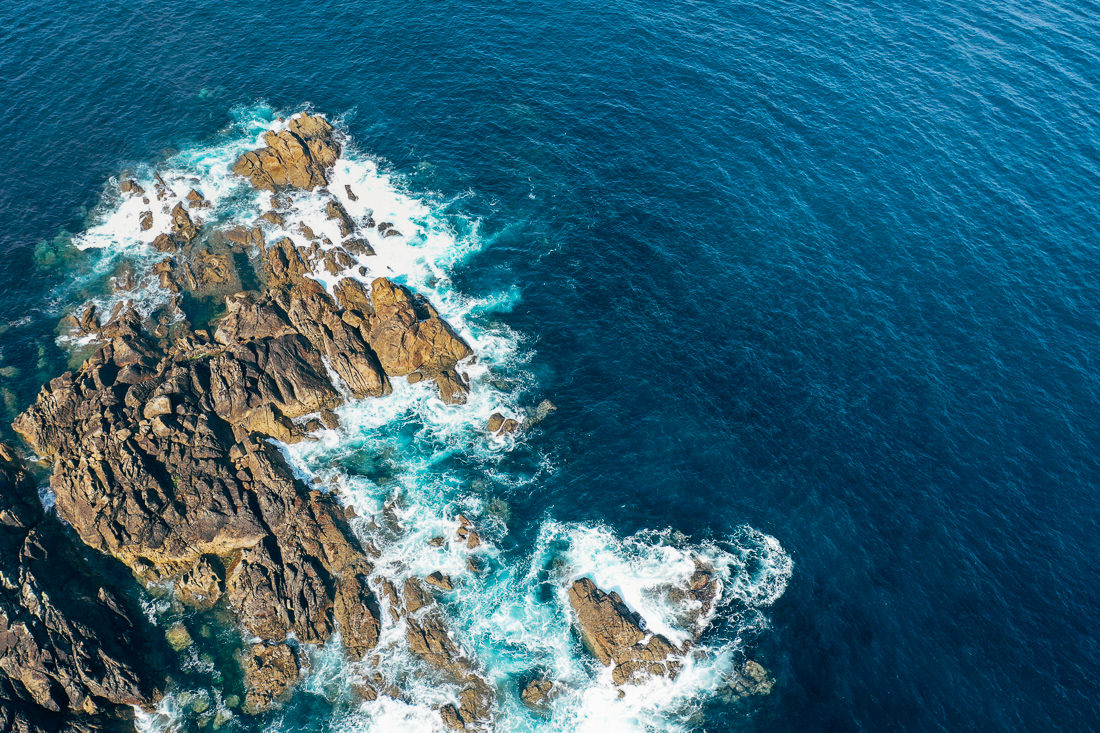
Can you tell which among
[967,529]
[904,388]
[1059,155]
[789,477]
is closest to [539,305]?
[789,477]

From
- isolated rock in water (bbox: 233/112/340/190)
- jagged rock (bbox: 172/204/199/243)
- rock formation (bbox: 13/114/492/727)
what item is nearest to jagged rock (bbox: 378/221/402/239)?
rock formation (bbox: 13/114/492/727)

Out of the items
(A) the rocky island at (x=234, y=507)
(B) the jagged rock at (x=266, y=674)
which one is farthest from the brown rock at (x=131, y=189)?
(B) the jagged rock at (x=266, y=674)

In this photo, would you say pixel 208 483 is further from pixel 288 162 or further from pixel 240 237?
pixel 288 162

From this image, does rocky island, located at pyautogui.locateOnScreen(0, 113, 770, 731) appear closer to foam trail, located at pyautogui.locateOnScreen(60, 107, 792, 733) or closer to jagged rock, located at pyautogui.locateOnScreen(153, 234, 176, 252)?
foam trail, located at pyautogui.locateOnScreen(60, 107, 792, 733)

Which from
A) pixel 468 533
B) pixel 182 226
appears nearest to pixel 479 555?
pixel 468 533

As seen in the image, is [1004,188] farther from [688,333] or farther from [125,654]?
[125,654]

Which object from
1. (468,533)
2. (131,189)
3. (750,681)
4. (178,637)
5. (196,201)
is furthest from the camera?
(131,189)
